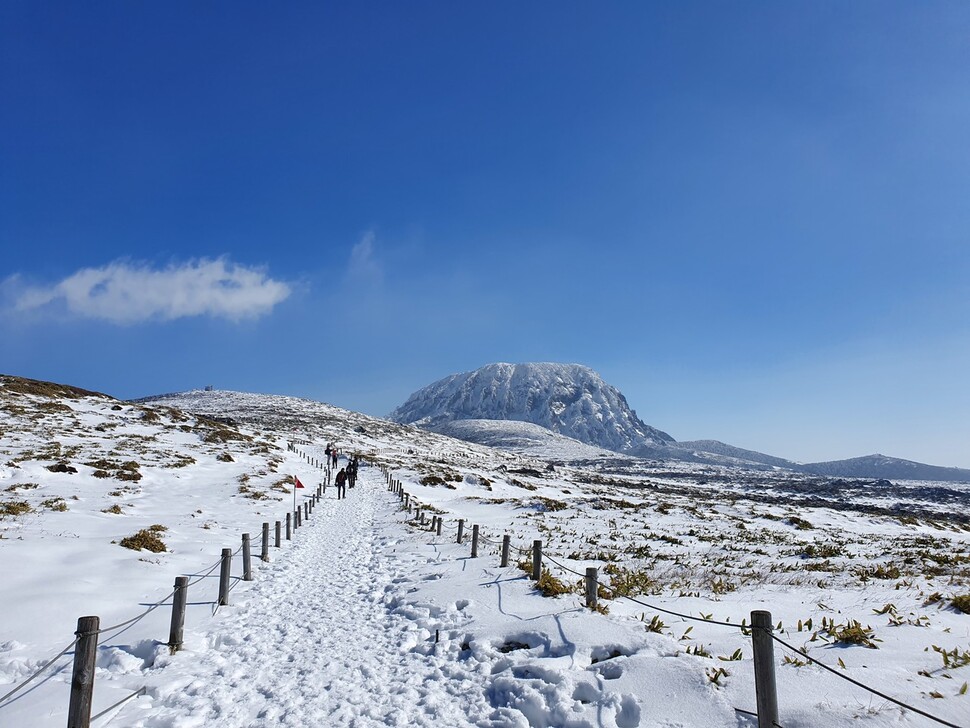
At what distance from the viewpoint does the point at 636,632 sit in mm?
8039

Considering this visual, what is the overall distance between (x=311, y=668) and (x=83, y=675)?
9.99ft

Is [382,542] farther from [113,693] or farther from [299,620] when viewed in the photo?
[113,693]

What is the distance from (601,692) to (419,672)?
2.65 m

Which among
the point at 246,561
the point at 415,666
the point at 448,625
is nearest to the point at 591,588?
the point at 448,625

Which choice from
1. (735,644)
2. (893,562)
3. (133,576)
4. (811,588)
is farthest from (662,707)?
(893,562)

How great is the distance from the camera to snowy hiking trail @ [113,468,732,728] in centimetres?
613

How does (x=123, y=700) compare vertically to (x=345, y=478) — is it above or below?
above

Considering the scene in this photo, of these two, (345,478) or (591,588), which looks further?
(345,478)

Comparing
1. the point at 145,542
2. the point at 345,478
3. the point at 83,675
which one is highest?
the point at 83,675

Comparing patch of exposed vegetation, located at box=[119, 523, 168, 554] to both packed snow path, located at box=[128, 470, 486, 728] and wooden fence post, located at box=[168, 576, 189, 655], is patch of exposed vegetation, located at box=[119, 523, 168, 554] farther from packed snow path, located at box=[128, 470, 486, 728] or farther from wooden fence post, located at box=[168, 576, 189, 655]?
wooden fence post, located at box=[168, 576, 189, 655]

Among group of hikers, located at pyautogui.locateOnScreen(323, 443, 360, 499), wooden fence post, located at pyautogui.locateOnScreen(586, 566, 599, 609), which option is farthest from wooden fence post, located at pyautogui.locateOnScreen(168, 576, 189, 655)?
group of hikers, located at pyautogui.locateOnScreen(323, 443, 360, 499)

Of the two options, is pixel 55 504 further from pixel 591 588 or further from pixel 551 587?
pixel 591 588

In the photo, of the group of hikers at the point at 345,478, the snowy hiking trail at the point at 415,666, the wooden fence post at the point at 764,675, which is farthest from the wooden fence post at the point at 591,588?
the group of hikers at the point at 345,478

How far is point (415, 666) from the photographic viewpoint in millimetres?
7738
